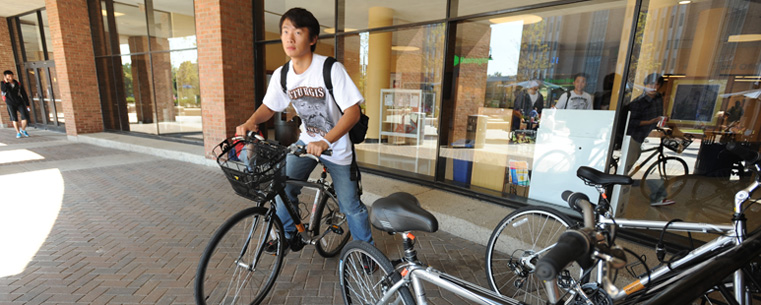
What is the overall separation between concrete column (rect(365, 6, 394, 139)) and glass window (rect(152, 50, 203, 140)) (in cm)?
471

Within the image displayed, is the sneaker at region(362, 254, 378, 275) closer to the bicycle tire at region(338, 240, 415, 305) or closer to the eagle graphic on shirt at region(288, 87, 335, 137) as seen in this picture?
the bicycle tire at region(338, 240, 415, 305)

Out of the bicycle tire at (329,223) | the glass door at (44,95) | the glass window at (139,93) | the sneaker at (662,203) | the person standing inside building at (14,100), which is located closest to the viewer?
the bicycle tire at (329,223)

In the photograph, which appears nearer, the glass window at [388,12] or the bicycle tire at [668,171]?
the bicycle tire at [668,171]

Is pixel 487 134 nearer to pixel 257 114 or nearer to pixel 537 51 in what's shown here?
pixel 537 51

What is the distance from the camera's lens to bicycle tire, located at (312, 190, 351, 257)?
2830mm

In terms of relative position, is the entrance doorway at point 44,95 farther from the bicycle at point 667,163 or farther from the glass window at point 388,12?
the bicycle at point 667,163

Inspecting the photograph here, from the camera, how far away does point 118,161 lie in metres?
7.13

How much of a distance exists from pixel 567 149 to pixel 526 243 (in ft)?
5.23

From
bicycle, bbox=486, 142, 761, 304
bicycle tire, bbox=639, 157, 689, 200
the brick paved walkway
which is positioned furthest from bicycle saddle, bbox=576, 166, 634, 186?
bicycle tire, bbox=639, 157, 689, 200

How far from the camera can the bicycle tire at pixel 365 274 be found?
1.59 m

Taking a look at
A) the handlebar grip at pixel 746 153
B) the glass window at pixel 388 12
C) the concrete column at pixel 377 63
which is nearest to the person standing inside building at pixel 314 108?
the handlebar grip at pixel 746 153

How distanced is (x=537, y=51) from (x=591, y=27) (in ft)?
2.98

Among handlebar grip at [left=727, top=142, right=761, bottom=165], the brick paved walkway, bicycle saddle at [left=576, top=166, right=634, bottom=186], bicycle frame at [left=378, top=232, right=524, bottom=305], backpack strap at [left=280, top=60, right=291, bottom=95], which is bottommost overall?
the brick paved walkway

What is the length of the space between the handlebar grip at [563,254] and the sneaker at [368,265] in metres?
1.12
